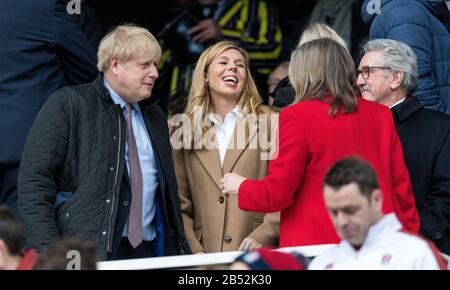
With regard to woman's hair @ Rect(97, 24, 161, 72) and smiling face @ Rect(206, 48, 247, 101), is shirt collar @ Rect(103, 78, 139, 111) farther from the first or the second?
smiling face @ Rect(206, 48, 247, 101)

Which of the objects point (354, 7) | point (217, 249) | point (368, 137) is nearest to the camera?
point (368, 137)

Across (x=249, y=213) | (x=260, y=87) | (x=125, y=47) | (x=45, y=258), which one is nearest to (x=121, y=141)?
(x=125, y=47)

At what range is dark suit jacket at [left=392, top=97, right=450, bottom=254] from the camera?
5953 millimetres

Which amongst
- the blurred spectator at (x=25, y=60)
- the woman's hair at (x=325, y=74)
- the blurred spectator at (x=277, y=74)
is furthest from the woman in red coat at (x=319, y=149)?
the blurred spectator at (x=277, y=74)

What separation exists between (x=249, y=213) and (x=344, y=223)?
1.94 m

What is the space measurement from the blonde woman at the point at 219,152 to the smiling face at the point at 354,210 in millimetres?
1738

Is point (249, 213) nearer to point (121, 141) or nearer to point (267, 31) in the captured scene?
point (121, 141)

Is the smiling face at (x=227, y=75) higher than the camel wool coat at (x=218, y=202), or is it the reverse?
the smiling face at (x=227, y=75)

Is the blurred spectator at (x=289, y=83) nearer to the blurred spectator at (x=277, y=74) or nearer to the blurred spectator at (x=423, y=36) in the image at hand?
the blurred spectator at (x=423, y=36)

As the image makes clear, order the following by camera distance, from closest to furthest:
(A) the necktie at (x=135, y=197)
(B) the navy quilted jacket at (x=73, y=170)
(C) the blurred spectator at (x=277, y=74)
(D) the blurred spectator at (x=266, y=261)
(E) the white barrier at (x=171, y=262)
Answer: (D) the blurred spectator at (x=266, y=261)
(E) the white barrier at (x=171, y=262)
(B) the navy quilted jacket at (x=73, y=170)
(A) the necktie at (x=135, y=197)
(C) the blurred spectator at (x=277, y=74)

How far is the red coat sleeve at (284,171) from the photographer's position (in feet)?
17.7

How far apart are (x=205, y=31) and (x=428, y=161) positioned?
3507 millimetres

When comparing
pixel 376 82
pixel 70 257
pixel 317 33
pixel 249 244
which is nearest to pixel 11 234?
pixel 70 257

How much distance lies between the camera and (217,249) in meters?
6.34
